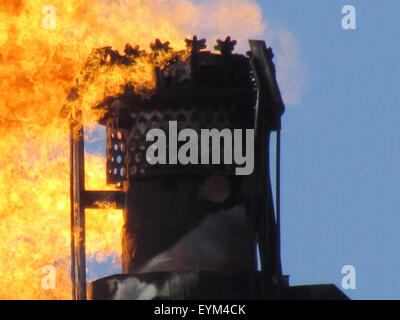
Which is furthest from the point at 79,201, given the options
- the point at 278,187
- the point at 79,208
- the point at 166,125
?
the point at 278,187

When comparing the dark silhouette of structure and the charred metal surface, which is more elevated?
the dark silhouette of structure

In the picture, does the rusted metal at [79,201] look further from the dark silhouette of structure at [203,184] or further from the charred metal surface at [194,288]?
the charred metal surface at [194,288]

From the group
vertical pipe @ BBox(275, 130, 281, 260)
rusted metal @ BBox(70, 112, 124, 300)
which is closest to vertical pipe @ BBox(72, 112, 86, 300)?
rusted metal @ BBox(70, 112, 124, 300)

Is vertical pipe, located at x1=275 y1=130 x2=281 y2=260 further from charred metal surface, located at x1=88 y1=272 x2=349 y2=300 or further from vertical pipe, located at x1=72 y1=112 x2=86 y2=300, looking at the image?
vertical pipe, located at x1=72 y1=112 x2=86 y2=300

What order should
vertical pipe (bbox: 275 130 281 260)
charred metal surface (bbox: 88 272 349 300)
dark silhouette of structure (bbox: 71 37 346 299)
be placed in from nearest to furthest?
charred metal surface (bbox: 88 272 349 300) → vertical pipe (bbox: 275 130 281 260) → dark silhouette of structure (bbox: 71 37 346 299)

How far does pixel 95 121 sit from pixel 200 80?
70.4 inches

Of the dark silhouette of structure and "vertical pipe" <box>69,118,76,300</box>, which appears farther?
"vertical pipe" <box>69,118,76,300</box>

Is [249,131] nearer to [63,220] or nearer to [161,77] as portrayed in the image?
[161,77]

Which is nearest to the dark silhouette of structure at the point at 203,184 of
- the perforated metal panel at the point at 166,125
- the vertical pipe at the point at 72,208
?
the perforated metal panel at the point at 166,125

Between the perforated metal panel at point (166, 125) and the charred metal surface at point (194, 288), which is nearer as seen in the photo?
the charred metal surface at point (194, 288)

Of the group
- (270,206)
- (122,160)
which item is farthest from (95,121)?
(270,206)

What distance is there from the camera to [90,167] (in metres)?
33.1

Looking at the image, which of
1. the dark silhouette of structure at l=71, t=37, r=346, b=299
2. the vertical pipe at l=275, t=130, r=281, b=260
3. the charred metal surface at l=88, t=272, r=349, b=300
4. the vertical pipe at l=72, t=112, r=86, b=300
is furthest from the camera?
the vertical pipe at l=72, t=112, r=86, b=300

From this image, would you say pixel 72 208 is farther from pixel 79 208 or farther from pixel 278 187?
pixel 278 187
